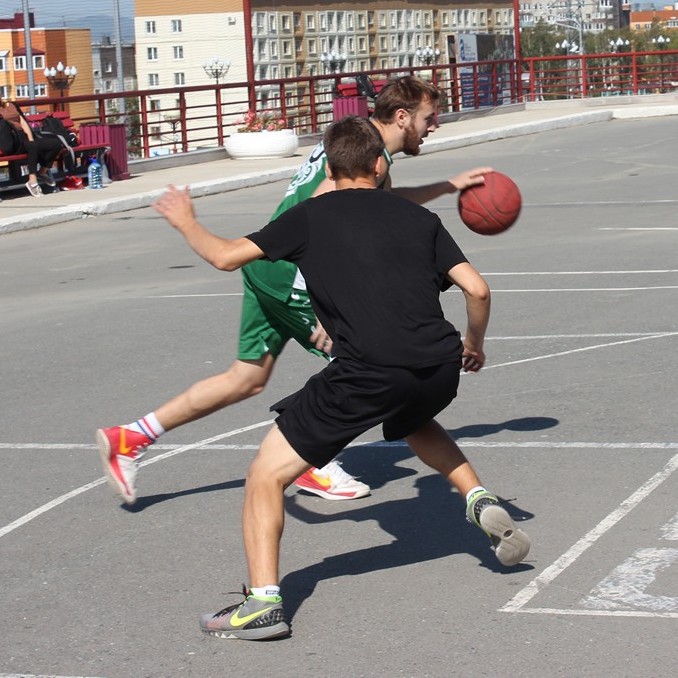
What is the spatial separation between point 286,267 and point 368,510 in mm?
1120

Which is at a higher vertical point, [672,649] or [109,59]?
[109,59]

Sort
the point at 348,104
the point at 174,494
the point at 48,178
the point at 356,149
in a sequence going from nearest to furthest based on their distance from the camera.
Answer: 1. the point at 356,149
2. the point at 174,494
3. the point at 48,178
4. the point at 348,104

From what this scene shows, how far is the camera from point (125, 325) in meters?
11.3

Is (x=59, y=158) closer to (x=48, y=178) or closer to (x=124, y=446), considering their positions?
(x=48, y=178)

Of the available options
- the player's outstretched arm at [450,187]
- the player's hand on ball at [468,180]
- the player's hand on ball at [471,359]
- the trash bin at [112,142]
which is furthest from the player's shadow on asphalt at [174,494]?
the trash bin at [112,142]

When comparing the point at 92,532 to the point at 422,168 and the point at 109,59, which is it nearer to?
the point at 422,168

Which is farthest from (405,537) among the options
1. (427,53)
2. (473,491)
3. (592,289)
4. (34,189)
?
(427,53)

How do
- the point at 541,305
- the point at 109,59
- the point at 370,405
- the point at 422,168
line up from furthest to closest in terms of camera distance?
1. the point at 109,59
2. the point at 422,168
3. the point at 541,305
4. the point at 370,405

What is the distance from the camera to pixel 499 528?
195 inches

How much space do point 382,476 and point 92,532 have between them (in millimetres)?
1422

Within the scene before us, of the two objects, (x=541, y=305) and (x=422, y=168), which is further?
(x=422, y=168)

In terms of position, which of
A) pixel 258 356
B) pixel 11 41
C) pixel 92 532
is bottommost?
pixel 92 532

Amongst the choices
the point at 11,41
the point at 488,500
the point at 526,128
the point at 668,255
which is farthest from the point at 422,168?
the point at 11,41

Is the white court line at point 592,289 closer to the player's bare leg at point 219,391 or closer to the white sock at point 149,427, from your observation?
the player's bare leg at point 219,391
